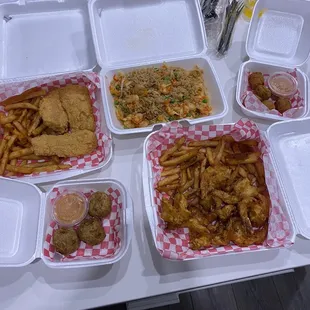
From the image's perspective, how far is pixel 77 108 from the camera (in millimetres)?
1595

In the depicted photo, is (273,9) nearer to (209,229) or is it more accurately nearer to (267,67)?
(267,67)

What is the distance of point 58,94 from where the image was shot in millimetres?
1621

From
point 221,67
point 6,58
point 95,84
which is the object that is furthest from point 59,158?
point 221,67

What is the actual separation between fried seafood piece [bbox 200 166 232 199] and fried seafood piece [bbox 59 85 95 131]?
0.61 m

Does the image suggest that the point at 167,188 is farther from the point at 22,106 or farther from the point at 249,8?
the point at 249,8

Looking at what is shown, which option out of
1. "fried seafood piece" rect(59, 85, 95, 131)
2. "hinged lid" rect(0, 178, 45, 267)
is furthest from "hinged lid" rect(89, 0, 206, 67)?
"hinged lid" rect(0, 178, 45, 267)

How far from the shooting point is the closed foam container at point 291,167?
1.35 m

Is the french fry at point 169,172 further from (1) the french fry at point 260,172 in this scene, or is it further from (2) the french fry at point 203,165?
(1) the french fry at point 260,172

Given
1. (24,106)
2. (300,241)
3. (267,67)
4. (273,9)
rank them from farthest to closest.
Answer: (273,9) < (267,67) < (24,106) < (300,241)

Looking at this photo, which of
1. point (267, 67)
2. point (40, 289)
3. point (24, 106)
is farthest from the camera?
point (267, 67)

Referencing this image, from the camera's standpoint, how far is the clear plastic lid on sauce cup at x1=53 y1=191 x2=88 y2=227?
4.45 ft

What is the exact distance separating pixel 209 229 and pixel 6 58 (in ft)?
4.67

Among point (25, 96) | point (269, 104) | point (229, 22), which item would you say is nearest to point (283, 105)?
point (269, 104)

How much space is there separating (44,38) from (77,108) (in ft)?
1.90
